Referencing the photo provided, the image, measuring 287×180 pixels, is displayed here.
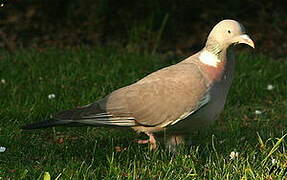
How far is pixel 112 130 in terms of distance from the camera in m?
4.89

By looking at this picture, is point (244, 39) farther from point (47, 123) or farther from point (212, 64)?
point (47, 123)

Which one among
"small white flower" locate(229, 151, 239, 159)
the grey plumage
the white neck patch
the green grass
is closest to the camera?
the green grass

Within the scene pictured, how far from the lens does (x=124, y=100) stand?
4250mm

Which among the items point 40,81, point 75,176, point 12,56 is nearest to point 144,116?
point 75,176

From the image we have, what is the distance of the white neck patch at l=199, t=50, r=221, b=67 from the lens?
4215mm

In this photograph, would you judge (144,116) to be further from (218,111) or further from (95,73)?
(95,73)

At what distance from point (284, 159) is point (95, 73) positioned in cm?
241

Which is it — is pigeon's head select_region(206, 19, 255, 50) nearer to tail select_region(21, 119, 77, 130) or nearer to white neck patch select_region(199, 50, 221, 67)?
white neck patch select_region(199, 50, 221, 67)

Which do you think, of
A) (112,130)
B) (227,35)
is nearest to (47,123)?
(112,130)

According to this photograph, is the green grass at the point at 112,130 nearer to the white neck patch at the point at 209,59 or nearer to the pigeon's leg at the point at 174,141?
the pigeon's leg at the point at 174,141

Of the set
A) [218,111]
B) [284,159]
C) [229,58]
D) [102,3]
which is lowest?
[284,159]

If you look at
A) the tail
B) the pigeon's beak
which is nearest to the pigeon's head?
the pigeon's beak

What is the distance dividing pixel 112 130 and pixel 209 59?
1.03 m

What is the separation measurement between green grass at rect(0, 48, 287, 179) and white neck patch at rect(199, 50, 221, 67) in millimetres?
486
